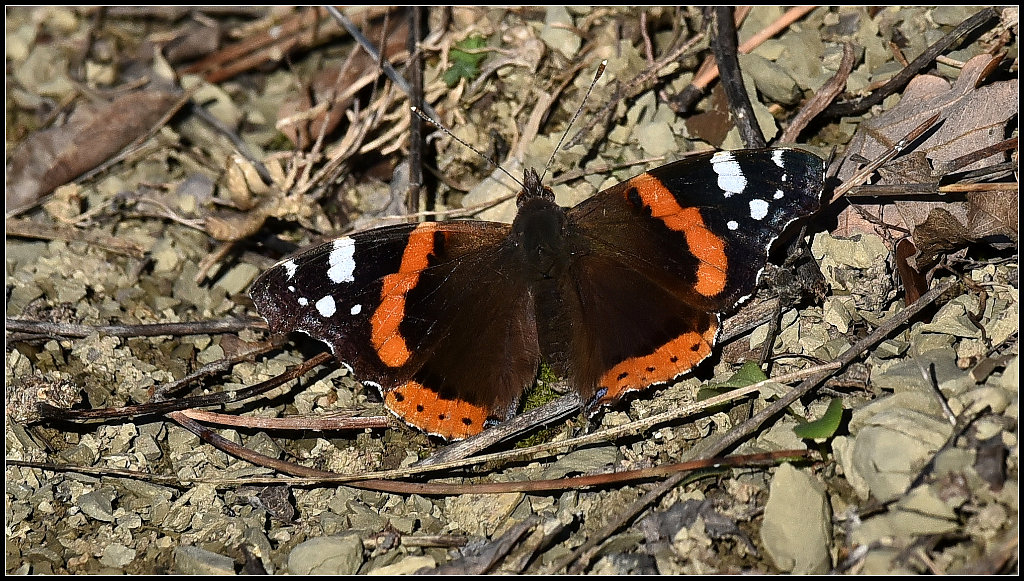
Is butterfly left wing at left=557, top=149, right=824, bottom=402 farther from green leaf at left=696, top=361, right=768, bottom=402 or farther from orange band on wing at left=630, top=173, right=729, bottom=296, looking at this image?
green leaf at left=696, top=361, right=768, bottom=402

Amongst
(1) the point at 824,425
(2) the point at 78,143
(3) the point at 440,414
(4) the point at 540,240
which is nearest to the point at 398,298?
(3) the point at 440,414

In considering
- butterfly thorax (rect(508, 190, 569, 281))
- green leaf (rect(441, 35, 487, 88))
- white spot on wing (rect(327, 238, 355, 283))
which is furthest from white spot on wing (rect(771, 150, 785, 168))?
green leaf (rect(441, 35, 487, 88))

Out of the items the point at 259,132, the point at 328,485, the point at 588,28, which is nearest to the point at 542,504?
the point at 328,485

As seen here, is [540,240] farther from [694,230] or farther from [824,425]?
[824,425]

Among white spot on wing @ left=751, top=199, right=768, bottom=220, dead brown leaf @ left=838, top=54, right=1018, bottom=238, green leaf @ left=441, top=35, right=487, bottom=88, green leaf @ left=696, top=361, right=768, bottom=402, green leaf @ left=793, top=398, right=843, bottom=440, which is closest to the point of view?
green leaf @ left=793, top=398, right=843, bottom=440

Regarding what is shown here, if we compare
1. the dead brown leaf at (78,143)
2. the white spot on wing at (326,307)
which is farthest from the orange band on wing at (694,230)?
the dead brown leaf at (78,143)

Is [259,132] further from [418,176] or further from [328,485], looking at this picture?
[328,485]
